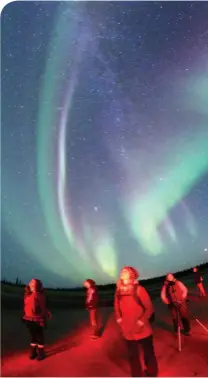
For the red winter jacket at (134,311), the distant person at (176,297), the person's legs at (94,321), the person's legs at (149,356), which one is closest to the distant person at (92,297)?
the person's legs at (94,321)

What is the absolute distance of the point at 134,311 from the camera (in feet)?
13.0

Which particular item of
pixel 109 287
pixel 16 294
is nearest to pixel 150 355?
pixel 16 294

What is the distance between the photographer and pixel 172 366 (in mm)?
4695

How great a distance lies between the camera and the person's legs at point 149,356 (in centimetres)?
400

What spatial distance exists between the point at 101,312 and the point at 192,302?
8.99 feet

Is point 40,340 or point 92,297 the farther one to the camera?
point 92,297

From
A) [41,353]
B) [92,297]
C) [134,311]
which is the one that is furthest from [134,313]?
[92,297]

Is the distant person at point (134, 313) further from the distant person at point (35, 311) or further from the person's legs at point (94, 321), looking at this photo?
the person's legs at point (94, 321)

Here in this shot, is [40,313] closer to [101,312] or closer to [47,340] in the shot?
[47,340]

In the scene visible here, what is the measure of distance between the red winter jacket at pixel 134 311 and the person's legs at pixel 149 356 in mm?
104

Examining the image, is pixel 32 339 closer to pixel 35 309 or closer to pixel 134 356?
pixel 35 309

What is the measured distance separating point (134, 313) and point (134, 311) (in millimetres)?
23

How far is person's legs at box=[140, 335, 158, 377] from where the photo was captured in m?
4.00

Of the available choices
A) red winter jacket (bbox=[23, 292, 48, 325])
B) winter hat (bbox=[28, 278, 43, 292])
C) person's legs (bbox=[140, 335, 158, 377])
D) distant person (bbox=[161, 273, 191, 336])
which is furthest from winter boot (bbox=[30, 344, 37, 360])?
distant person (bbox=[161, 273, 191, 336])
